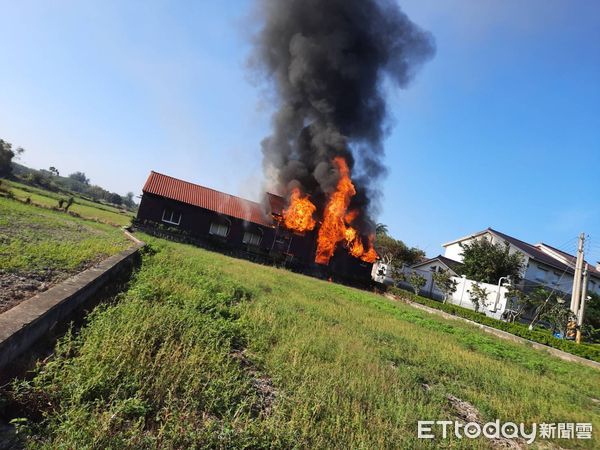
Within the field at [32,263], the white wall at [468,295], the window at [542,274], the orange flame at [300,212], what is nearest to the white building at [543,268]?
the window at [542,274]

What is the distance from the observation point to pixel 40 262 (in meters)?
7.04

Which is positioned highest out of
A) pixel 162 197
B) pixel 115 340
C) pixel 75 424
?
pixel 162 197

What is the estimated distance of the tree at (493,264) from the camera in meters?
35.2

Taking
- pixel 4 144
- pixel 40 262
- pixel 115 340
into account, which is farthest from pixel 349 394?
pixel 4 144

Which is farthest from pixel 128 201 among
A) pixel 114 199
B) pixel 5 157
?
pixel 5 157

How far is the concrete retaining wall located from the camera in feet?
11.2

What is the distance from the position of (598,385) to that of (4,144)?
92.4m

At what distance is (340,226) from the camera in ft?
103

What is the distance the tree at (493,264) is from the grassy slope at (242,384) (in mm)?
28649

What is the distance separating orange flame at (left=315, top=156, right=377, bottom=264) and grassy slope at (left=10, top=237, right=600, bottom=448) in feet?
66.5

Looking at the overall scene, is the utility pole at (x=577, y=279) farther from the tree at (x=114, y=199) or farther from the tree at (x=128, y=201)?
the tree at (x=128, y=201)

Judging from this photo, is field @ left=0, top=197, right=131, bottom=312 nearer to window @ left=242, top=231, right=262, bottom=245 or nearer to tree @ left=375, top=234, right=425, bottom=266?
window @ left=242, top=231, right=262, bottom=245

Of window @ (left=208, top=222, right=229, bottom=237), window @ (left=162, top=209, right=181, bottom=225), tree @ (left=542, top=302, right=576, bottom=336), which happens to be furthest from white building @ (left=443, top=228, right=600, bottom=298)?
window @ (left=162, top=209, right=181, bottom=225)

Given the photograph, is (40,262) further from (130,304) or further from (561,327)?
(561,327)
